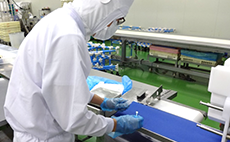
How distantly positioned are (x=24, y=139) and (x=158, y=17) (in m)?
5.95

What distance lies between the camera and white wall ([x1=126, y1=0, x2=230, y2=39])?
16.2 feet

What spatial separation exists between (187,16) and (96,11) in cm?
529

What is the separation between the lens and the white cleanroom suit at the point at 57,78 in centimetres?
74

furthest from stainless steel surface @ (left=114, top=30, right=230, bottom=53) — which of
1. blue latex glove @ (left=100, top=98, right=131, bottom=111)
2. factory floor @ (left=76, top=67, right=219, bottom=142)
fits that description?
blue latex glove @ (left=100, top=98, right=131, bottom=111)

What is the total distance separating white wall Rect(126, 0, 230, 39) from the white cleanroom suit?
4.96 m

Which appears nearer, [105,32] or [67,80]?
[67,80]

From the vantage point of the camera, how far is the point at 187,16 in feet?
18.0

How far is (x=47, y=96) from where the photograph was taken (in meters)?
0.78

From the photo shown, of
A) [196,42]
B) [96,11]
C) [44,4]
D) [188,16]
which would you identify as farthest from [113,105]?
[44,4]

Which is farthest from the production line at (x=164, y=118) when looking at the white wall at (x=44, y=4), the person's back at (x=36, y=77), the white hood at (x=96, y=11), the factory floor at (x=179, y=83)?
the white wall at (x=44, y=4)

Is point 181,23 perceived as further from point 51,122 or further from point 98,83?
point 51,122

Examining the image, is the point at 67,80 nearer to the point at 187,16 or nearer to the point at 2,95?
the point at 2,95

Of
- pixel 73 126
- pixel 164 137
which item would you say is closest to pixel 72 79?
pixel 73 126

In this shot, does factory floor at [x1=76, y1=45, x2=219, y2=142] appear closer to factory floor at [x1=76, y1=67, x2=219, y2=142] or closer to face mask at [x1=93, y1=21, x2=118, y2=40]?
factory floor at [x1=76, y1=67, x2=219, y2=142]
